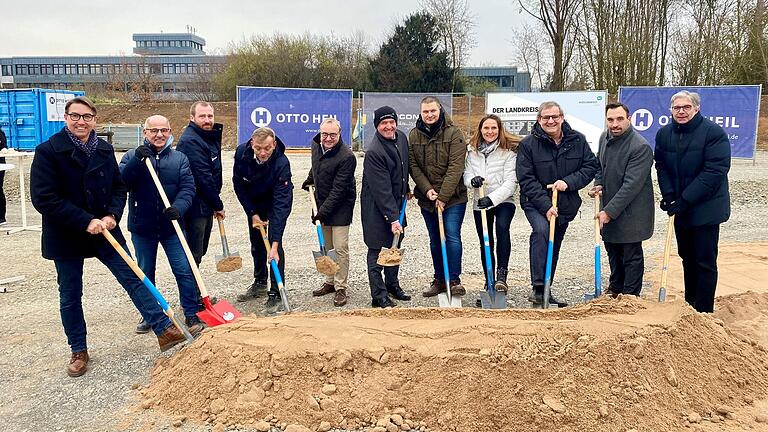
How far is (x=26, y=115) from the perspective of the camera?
1869 centimetres

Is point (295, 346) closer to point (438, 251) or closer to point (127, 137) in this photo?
point (438, 251)

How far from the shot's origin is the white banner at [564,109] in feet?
41.1

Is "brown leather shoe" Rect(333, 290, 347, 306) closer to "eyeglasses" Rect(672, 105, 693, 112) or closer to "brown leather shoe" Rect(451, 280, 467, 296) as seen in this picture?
"brown leather shoe" Rect(451, 280, 467, 296)

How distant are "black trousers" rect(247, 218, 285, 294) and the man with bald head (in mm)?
921

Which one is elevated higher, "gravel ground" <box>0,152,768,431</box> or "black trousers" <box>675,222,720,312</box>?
"black trousers" <box>675,222,720,312</box>

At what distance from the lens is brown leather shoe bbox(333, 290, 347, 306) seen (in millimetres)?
6043

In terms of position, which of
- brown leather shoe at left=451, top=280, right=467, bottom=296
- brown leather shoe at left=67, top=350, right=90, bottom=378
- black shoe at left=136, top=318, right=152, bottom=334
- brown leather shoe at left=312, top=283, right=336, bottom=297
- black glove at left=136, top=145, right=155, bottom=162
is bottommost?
brown leather shoe at left=67, top=350, right=90, bottom=378

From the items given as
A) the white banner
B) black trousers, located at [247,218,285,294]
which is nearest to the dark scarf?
black trousers, located at [247,218,285,294]

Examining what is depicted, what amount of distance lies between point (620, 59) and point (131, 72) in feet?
107

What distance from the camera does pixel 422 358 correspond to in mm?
3877

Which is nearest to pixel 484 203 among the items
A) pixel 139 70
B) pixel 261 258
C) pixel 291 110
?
pixel 261 258

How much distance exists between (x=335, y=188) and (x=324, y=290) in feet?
4.14

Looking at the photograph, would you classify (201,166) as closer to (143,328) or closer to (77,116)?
(77,116)

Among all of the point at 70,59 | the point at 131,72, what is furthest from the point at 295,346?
the point at 70,59
